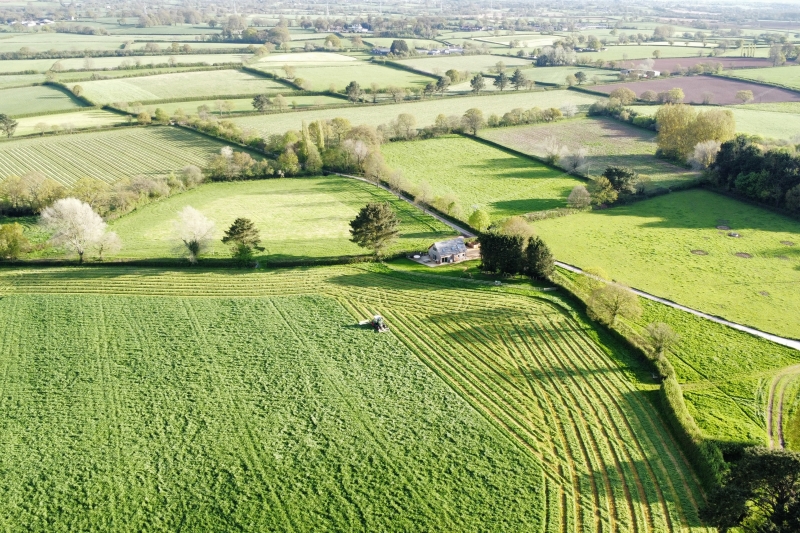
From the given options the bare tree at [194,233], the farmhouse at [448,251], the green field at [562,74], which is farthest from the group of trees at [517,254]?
the green field at [562,74]

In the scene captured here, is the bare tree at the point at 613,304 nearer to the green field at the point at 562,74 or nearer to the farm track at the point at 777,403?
the farm track at the point at 777,403

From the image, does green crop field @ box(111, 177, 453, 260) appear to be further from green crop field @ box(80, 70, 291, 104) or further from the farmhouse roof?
green crop field @ box(80, 70, 291, 104)

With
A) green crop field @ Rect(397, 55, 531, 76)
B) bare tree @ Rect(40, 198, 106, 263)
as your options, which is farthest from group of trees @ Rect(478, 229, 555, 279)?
green crop field @ Rect(397, 55, 531, 76)

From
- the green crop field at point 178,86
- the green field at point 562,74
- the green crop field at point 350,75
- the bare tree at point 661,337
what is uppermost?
the green field at point 562,74

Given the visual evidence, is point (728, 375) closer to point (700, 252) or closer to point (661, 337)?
point (661, 337)

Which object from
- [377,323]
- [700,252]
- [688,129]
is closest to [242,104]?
[688,129]

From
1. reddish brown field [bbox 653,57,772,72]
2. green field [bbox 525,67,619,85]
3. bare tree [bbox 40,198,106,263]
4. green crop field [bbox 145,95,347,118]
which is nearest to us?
bare tree [bbox 40,198,106,263]

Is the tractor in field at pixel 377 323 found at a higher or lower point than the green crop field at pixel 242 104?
lower
